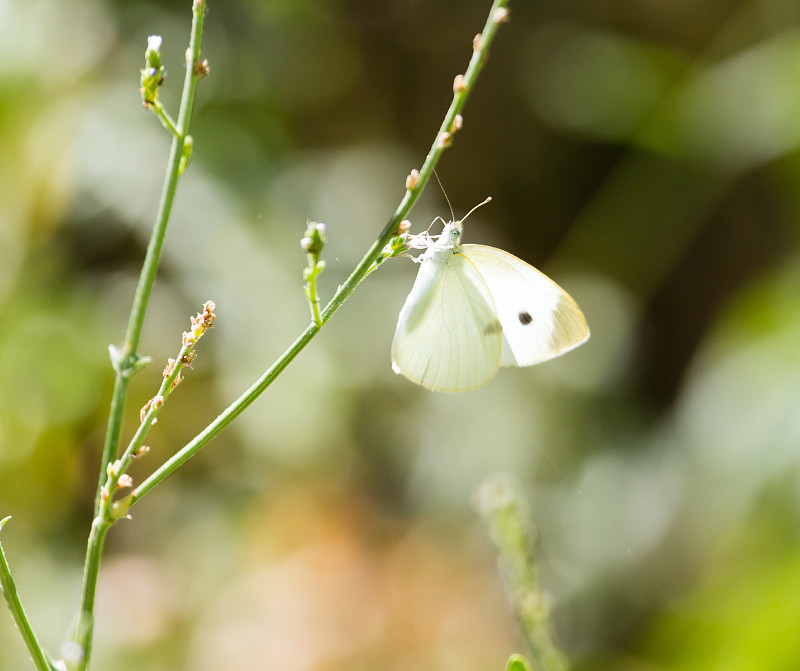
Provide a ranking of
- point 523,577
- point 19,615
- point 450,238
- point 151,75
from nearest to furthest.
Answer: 1. point 19,615
2. point 151,75
3. point 523,577
4. point 450,238

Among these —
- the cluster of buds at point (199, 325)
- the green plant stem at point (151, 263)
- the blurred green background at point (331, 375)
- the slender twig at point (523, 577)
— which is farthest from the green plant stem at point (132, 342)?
the blurred green background at point (331, 375)

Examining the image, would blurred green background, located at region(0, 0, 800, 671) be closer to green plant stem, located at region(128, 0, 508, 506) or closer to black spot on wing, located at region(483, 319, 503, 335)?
black spot on wing, located at region(483, 319, 503, 335)

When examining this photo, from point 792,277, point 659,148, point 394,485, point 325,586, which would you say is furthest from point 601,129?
point 325,586

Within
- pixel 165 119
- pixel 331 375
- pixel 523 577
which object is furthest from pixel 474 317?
pixel 331 375

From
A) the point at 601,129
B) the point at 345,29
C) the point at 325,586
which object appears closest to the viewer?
the point at 325,586

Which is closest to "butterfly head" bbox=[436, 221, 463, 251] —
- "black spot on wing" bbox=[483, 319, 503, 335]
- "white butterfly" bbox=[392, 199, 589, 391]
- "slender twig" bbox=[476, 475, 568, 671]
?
"white butterfly" bbox=[392, 199, 589, 391]

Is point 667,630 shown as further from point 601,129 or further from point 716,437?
point 601,129

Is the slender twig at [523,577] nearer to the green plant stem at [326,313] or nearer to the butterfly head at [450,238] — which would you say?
the green plant stem at [326,313]

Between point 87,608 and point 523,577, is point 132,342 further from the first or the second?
point 523,577
